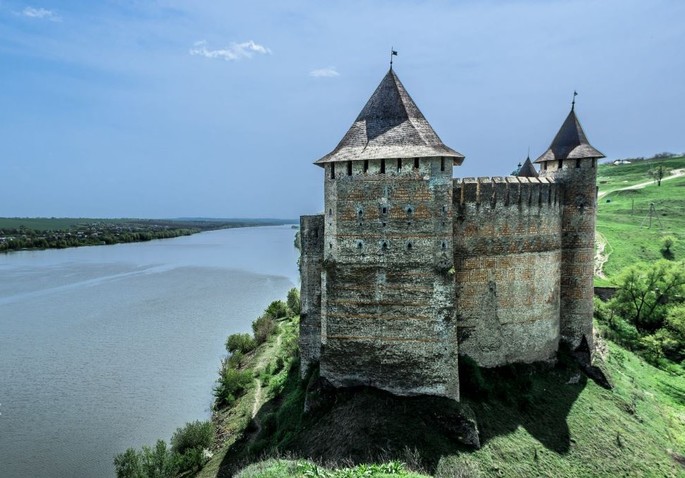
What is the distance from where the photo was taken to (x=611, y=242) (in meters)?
39.9

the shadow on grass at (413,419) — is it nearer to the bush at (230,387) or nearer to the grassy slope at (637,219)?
the bush at (230,387)

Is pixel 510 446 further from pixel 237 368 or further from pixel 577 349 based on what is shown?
pixel 237 368

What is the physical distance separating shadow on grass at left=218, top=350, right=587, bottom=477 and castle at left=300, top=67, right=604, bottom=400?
0.52 meters

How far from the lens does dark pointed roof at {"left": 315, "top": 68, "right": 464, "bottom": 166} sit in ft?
Answer: 44.2

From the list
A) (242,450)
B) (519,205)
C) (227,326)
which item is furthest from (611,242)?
(242,450)

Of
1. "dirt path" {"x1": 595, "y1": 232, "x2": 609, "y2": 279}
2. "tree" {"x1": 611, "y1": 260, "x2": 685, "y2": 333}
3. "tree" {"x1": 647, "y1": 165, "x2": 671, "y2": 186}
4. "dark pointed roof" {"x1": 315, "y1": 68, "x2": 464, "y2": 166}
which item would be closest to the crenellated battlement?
"dark pointed roof" {"x1": 315, "y1": 68, "x2": 464, "y2": 166}

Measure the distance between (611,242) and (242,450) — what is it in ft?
121

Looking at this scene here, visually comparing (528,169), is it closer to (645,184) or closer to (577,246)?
(577,246)

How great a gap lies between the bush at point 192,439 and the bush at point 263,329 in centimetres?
1034

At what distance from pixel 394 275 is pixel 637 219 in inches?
1758

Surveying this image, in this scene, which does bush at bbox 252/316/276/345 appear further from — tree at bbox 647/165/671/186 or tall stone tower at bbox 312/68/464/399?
tree at bbox 647/165/671/186

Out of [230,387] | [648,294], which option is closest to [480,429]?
[230,387]

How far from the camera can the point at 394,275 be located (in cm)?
1364

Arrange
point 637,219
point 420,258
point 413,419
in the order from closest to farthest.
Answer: point 413,419
point 420,258
point 637,219
